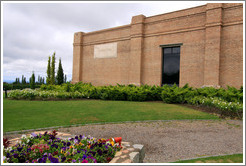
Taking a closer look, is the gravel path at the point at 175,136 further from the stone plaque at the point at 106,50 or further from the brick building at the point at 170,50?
the stone plaque at the point at 106,50

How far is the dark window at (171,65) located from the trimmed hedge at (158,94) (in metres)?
3.49

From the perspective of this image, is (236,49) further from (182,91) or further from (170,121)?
(170,121)

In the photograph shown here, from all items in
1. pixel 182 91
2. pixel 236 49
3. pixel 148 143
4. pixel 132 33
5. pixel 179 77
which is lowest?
pixel 148 143

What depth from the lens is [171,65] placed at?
18594 millimetres

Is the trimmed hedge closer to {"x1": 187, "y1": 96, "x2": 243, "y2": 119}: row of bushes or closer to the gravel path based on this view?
{"x1": 187, "y1": 96, "x2": 243, "y2": 119}: row of bushes

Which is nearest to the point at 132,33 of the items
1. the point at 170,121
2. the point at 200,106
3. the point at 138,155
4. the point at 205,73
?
the point at 205,73

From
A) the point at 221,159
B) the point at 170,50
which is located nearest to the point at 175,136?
the point at 221,159

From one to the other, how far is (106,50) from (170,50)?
336 inches

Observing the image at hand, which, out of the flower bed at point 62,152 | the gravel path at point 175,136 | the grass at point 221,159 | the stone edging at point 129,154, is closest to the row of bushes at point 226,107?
the gravel path at point 175,136

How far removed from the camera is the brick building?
50.0ft

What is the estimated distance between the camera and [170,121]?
8016 millimetres

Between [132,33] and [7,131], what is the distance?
1687 centimetres

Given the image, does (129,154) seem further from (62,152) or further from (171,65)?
(171,65)

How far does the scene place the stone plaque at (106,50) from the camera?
22.4 m
